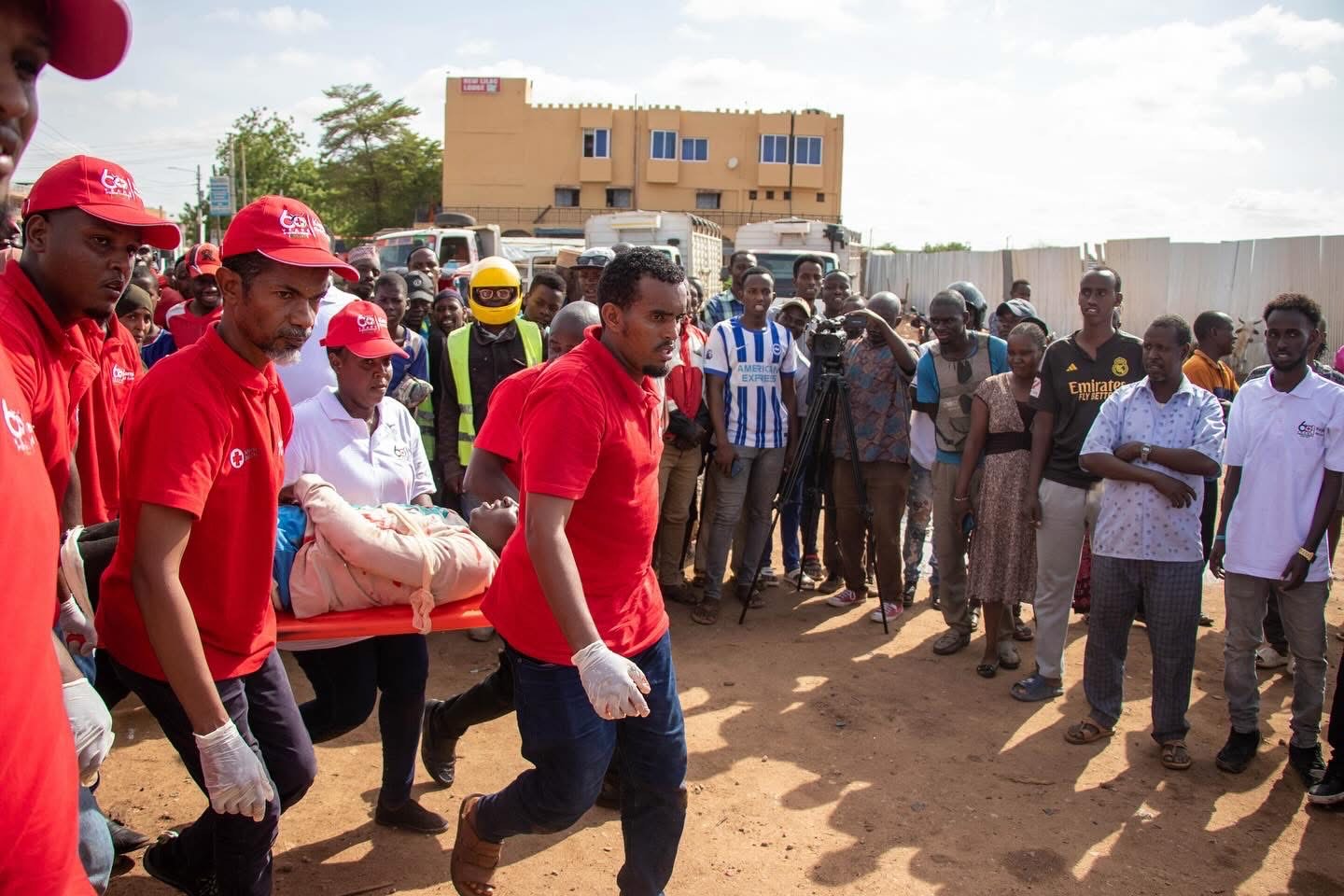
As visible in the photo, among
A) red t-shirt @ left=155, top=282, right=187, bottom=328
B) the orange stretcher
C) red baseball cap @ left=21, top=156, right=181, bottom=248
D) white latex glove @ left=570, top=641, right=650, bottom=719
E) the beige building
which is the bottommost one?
the orange stretcher

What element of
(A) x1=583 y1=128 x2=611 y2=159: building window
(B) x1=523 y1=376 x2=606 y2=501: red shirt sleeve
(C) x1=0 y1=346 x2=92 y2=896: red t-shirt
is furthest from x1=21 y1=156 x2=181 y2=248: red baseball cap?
(A) x1=583 y1=128 x2=611 y2=159: building window

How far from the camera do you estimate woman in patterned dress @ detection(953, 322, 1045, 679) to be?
540cm

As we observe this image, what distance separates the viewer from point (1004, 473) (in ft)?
17.9

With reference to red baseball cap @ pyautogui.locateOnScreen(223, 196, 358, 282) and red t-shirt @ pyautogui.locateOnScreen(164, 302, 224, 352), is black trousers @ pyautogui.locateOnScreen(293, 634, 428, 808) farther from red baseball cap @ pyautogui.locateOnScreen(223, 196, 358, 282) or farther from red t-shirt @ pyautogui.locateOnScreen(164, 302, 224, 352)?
red t-shirt @ pyautogui.locateOnScreen(164, 302, 224, 352)

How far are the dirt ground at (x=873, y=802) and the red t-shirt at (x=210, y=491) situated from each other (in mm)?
1277

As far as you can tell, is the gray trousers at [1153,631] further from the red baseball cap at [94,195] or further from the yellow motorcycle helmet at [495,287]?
the red baseball cap at [94,195]

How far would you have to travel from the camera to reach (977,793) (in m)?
4.25

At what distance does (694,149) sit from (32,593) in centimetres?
4792

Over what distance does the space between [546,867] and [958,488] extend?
10.2 ft

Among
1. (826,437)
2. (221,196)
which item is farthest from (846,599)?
(221,196)

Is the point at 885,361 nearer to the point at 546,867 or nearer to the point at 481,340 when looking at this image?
the point at 481,340

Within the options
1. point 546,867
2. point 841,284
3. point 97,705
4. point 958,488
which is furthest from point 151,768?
point 841,284

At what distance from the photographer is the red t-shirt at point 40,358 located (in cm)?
242

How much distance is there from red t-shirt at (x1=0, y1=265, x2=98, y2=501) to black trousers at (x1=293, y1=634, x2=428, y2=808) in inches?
43.8
